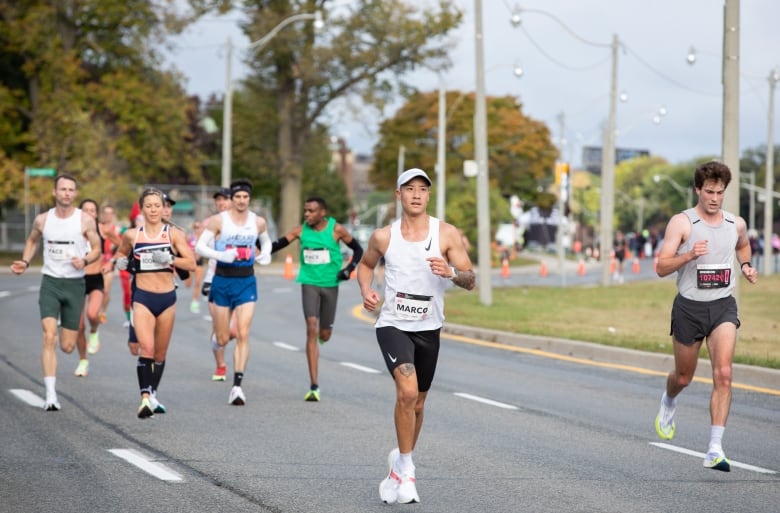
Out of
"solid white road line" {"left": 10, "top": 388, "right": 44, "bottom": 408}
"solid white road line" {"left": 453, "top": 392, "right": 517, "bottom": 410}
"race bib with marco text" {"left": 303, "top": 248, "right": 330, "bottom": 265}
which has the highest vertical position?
"race bib with marco text" {"left": 303, "top": 248, "right": 330, "bottom": 265}

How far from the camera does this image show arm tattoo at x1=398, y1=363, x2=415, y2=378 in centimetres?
755

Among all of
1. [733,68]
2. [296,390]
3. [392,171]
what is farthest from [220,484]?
[392,171]

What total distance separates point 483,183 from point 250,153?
104 feet

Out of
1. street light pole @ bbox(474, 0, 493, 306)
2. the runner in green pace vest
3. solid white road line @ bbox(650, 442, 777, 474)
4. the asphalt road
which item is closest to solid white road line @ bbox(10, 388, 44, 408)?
the asphalt road

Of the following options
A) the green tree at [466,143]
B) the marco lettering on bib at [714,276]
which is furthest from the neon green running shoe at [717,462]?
the green tree at [466,143]

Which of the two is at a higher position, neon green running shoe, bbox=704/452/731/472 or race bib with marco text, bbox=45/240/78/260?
race bib with marco text, bbox=45/240/78/260

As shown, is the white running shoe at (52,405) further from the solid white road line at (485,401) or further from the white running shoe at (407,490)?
the white running shoe at (407,490)

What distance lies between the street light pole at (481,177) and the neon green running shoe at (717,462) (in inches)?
704

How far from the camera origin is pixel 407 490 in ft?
24.0

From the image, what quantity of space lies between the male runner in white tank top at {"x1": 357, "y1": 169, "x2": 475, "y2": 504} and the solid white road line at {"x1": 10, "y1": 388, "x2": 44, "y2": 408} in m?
4.90

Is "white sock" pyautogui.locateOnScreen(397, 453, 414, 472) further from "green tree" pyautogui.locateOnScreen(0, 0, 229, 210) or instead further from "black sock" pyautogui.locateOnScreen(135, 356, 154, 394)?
"green tree" pyautogui.locateOnScreen(0, 0, 229, 210)

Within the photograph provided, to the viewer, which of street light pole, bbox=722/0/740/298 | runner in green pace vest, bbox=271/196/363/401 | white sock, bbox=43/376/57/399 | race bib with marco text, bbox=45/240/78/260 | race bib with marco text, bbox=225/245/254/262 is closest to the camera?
white sock, bbox=43/376/57/399

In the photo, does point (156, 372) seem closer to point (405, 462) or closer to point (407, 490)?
point (405, 462)

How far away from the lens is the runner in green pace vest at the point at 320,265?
12.6 meters
